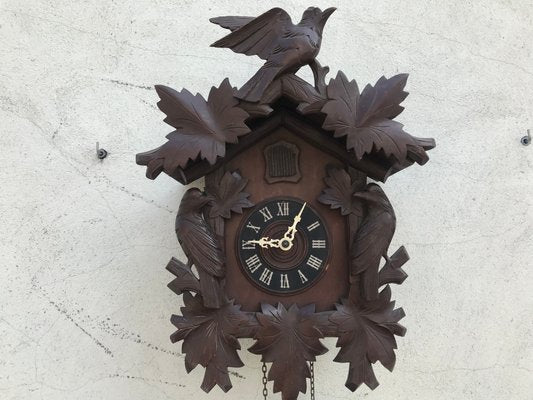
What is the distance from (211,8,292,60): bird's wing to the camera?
1548 mm

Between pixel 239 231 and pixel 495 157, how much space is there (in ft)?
2.51

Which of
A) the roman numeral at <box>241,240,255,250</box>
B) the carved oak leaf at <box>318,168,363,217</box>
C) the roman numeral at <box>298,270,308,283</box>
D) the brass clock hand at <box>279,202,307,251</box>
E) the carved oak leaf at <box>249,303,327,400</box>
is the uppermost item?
the carved oak leaf at <box>318,168,363,217</box>

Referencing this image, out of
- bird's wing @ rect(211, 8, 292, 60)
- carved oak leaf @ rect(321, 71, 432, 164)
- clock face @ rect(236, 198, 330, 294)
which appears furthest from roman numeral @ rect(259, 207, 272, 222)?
bird's wing @ rect(211, 8, 292, 60)

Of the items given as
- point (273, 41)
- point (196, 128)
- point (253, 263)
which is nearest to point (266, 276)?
point (253, 263)

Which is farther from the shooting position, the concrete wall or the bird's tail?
the concrete wall

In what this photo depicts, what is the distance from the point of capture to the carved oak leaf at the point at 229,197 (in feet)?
5.18

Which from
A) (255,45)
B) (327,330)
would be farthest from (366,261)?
(255,45)

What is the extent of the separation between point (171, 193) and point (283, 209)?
1.26 feet

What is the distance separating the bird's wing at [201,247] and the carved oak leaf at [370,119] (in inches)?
13.6

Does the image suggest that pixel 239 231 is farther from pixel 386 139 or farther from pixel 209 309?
pixel 386 139

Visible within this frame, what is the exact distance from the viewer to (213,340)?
153 cm

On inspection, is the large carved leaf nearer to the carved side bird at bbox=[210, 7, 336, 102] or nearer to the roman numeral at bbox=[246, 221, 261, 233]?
the carved side bird at bbox=[210, 7, 336, 102]

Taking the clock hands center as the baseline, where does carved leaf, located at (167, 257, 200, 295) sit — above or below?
below

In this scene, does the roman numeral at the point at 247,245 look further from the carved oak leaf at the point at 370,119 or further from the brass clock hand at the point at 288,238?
the carved oak leaf at the point at 370,119
